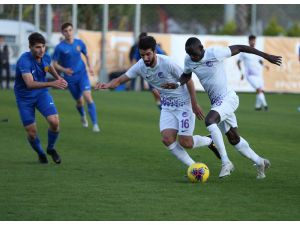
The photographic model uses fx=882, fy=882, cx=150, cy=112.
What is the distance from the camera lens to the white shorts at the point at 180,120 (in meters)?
11.6

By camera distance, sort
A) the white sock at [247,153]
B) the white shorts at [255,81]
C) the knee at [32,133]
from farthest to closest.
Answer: the white shorts at [255,81], the knee at [32,133], the white sock at [247,153]

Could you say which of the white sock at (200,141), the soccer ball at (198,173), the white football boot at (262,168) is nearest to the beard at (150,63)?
the white sock at (200,141)

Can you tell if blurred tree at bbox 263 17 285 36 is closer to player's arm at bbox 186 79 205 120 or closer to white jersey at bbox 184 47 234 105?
white jersey at bbox 184 47 234 105

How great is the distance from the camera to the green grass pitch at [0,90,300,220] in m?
9.12

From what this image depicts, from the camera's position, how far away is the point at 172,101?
11.7 m

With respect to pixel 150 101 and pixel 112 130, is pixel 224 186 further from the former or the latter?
pixel 150 101

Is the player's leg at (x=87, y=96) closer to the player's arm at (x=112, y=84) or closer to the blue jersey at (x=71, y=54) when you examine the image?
the blue jersey at (x=71, y=54)

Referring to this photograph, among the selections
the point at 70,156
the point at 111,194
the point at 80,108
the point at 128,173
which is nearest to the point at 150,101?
the point at 80,108

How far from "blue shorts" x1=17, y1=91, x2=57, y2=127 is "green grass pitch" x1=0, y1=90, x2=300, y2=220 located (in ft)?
2.49

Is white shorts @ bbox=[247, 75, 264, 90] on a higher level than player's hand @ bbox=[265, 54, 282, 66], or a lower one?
lower

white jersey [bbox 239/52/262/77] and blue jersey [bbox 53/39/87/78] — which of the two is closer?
blue jersey [bbox 53/39/87/78]

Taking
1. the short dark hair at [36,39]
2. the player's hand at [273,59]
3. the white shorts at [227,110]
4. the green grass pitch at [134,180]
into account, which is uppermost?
the short dark hair at [36,39]

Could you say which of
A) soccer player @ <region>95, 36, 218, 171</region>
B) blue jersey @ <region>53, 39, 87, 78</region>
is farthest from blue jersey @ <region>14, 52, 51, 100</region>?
blue jersey @ <region>53, 39, 87, 78</region>

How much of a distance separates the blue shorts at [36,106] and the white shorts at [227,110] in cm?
262
